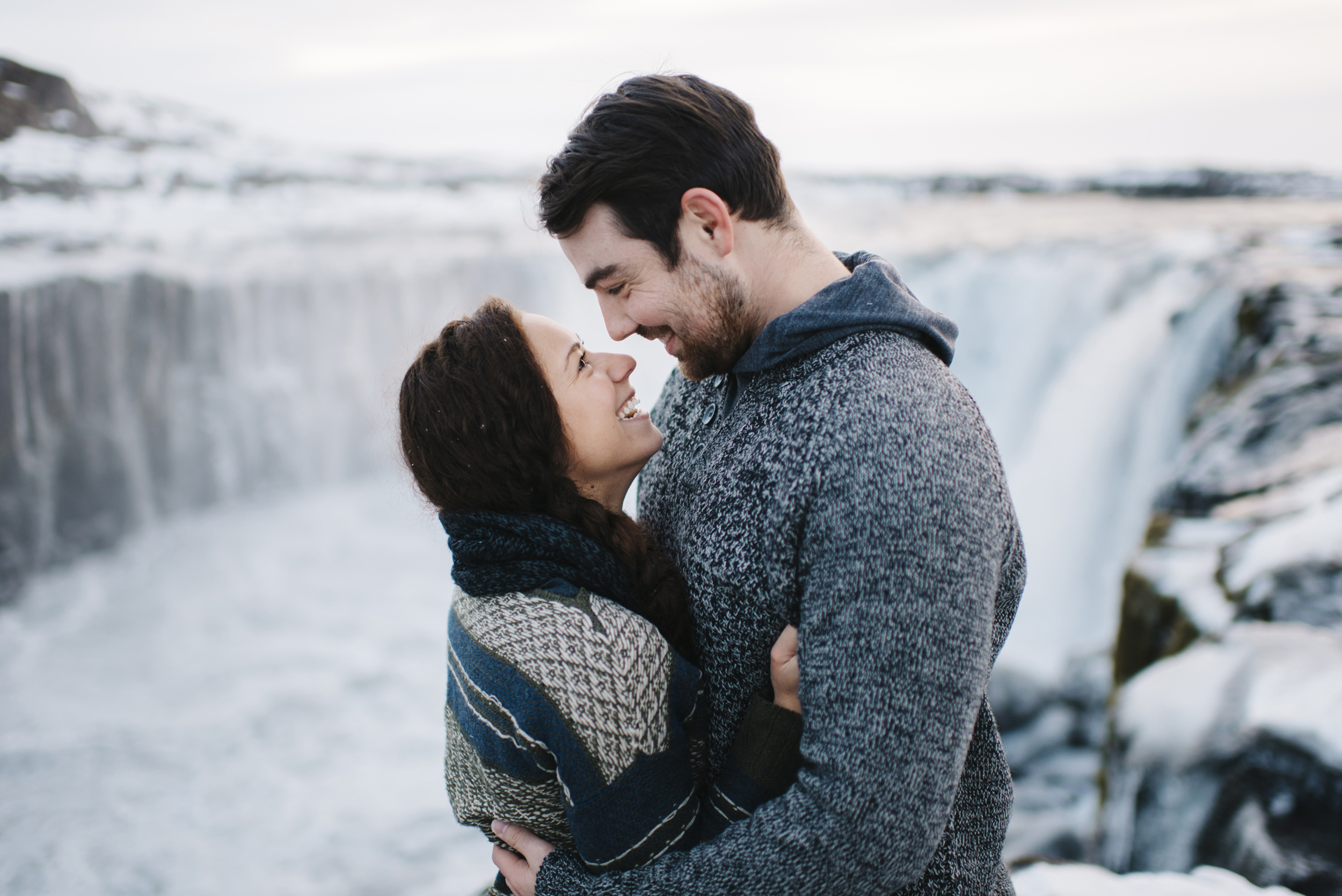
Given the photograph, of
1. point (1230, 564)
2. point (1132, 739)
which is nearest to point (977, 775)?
point (1132, 739)

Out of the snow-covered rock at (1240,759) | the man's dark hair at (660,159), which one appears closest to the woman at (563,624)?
the man's dark hair at (660,159)

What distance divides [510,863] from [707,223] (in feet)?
3.17

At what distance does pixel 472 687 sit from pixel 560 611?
0.16m

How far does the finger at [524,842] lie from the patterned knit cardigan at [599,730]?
3 cm

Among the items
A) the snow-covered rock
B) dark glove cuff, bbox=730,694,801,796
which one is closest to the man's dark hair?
dark glove cuff, bbox=730,694,801,796

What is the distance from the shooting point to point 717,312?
1267 mm

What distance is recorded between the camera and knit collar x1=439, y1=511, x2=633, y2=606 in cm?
116

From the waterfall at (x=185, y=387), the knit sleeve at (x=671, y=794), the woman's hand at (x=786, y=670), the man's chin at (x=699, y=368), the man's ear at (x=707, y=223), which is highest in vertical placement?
the man's ear at (x=707, y=223)

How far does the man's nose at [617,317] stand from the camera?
4.40 ft

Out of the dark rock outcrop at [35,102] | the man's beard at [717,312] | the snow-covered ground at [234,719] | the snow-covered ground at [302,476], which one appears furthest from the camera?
the dark rock outcrop at [35,102]

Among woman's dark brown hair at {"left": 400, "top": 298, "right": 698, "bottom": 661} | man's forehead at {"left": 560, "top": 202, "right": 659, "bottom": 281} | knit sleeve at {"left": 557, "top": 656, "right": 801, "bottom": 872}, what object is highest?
man's forehead at {"left": 560, "top": 202, "right": 659, "bottom": 281}

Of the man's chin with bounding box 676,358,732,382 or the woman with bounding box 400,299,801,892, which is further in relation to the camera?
the man's chin with bounding box 676,358,732,382

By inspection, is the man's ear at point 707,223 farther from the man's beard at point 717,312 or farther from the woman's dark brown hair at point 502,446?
the woman's dark brown hair at point 502,446

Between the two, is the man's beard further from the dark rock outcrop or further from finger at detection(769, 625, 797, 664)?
the dark rock outcrop
